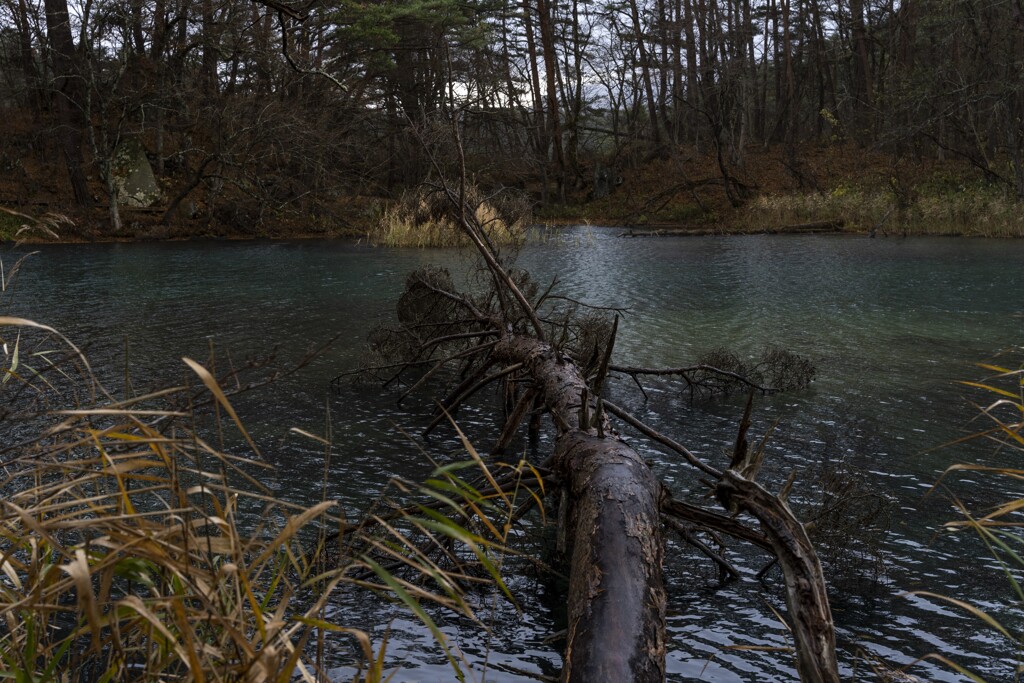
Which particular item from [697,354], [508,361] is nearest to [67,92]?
[697,354]

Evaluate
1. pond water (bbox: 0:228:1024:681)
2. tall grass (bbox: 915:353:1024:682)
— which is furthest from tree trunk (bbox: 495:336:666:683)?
tall grass (bbox: 915:353:1024:682)

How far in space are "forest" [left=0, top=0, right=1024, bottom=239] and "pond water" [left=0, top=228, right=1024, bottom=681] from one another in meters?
5.26

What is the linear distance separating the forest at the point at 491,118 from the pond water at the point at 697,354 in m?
5.26

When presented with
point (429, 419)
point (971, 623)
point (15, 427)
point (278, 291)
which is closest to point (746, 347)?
point (429, 419)

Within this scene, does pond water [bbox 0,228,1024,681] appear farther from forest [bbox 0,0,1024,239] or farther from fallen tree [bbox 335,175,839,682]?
forest [bbox 0,0,1024,239]

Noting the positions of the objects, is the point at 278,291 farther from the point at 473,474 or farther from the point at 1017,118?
the point at 1017,118

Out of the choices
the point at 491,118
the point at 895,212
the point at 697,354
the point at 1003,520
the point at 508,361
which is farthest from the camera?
the point at 491,118

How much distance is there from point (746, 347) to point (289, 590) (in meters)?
8.19

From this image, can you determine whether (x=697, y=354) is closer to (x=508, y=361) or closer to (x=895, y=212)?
(x=508, y=361)

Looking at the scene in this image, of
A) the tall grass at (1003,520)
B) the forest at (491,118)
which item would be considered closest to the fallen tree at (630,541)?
the tall grass at (1003,520)

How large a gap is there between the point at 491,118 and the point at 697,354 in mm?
24998

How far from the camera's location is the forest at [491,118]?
79.6 feet

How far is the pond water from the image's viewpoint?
138 inches

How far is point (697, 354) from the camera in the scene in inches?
354
